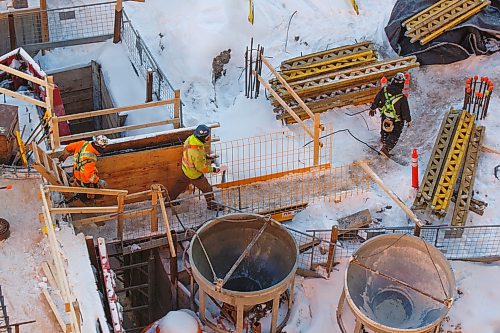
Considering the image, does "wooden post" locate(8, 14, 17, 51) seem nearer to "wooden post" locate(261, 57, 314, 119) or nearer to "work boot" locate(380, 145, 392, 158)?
"wooden post" locate(261, 57, 314, 119)

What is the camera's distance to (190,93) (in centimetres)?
1909

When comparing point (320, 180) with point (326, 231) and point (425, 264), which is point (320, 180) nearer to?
point (326, 231)

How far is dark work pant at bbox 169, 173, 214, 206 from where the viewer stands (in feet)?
49.9

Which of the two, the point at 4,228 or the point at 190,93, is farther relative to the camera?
the point at 190,93

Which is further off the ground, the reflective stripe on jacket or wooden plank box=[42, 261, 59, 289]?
the reflective stripe on jacket

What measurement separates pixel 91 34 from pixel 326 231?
919 centimetres

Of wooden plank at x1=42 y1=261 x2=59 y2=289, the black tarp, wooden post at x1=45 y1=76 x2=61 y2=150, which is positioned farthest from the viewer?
the black tarp

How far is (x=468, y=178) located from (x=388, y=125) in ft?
6.37

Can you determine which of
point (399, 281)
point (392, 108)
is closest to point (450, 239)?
point (399, 281)

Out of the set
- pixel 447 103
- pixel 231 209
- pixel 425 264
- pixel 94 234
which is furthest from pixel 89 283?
pixel 447 103

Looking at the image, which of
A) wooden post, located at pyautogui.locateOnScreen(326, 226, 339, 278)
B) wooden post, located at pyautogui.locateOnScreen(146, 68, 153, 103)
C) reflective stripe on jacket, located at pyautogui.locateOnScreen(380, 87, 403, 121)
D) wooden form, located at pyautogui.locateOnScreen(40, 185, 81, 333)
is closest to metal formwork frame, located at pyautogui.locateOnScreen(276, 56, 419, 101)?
reflective stripe on jacket, located at pyautogui.locateOnScreen(380, 87, 403, 121)

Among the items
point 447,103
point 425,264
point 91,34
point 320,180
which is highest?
point 91,34

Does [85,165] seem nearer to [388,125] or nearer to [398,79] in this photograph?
[388,125]

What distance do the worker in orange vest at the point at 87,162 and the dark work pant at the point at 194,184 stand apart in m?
1.54
